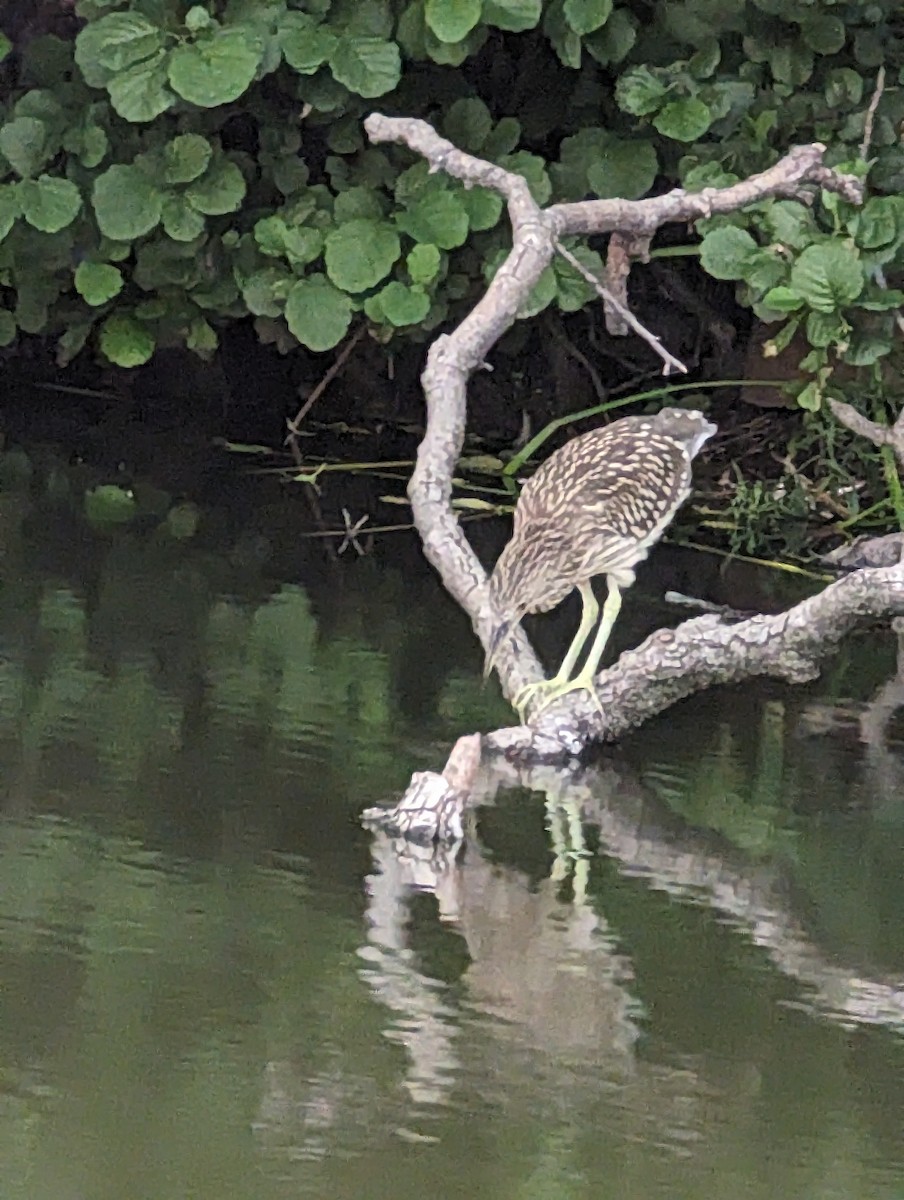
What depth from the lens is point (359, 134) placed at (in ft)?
10.9

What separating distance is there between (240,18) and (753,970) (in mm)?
2069

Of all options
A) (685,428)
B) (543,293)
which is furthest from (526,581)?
(543,293)

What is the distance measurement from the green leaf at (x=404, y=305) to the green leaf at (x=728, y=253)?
0.59m

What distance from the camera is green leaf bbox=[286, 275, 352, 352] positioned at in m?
3.17

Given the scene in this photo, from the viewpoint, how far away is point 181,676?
231cm

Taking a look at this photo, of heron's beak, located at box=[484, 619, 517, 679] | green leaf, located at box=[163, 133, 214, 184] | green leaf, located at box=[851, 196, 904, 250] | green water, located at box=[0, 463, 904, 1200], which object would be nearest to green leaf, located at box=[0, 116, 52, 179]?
green leaf, located at box=[163, 133, 214, 184]

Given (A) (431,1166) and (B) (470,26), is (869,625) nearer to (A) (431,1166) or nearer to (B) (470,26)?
(B) (470,26)

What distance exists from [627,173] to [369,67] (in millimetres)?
491

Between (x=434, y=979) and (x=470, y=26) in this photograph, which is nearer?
(x=434, y=979)

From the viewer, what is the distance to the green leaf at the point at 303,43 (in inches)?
121

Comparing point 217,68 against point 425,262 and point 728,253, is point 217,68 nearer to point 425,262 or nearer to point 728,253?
point 425,262

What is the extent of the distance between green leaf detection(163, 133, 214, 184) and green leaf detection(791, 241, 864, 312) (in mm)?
1119

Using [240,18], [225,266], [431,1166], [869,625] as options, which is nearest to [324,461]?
[225,266]

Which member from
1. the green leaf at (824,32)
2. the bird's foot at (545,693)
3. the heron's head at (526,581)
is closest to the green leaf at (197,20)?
the green leaf at (824,32)
